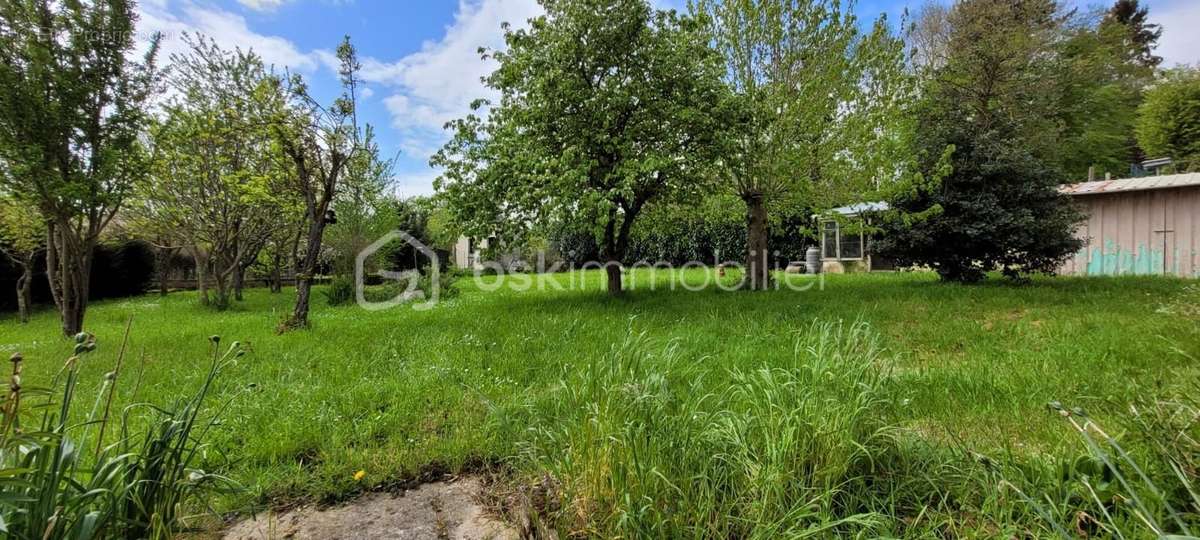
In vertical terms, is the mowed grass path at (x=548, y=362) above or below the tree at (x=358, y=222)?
below

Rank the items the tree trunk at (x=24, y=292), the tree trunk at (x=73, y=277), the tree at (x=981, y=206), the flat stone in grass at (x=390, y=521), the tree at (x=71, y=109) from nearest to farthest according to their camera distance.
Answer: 1. the flat stone in grass at (x=390, y=521)
2. the tree at (x=71, y=109)
3. the tree trunk at (x=73, y=277)
4. the tree at (x=981, y=206)
5. the tree trunk at (x=24, y=292)

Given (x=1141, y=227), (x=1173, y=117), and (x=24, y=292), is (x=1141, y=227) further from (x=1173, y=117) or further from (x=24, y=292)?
(x=24, y=292)

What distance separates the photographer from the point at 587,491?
1814 millimetres

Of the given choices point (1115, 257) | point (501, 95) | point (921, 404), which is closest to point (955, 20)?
point (1115, 257)

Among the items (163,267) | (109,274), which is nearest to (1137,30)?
(163,267)

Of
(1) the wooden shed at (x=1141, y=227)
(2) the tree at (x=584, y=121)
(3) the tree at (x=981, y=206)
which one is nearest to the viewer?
(2) the tree at (x=584, y=121)

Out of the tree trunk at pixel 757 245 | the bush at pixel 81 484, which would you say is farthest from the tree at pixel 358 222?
the bush at pixel 81 484

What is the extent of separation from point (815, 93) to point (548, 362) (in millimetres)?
7921

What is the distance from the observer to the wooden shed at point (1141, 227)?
9924 millimetres

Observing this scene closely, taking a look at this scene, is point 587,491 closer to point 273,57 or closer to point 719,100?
point 719,100

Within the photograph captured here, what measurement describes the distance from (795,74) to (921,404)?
812 centimetres

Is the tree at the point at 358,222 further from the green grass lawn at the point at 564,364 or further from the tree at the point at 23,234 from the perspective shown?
the green grass lawn at the point at 564,364

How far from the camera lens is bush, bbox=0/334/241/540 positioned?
3.75ft

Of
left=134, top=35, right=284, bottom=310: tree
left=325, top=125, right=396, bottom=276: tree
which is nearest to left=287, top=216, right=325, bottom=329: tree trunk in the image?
left=134, top=35, right=284, bottom=310: tree
